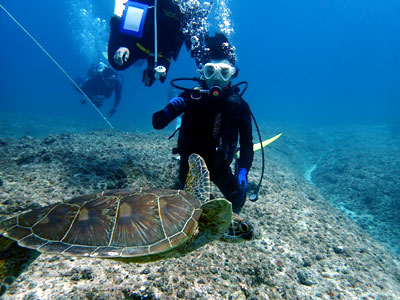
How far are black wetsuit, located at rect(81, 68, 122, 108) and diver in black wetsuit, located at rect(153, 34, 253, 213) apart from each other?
9.78 meters

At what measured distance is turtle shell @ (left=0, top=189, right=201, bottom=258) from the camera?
1.50 metres

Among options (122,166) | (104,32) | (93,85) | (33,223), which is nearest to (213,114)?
(122,166)

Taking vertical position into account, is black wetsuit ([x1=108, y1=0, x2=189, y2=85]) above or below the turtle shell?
above

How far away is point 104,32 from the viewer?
3850 cm

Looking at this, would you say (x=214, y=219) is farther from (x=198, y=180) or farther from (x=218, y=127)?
(x=218, y=127)

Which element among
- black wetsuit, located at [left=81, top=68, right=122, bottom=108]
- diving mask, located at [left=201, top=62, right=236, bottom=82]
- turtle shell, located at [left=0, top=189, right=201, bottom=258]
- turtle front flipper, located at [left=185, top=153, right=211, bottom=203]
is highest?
black wetsuit, located at [left=81, top=68, right=122, bottom=108]

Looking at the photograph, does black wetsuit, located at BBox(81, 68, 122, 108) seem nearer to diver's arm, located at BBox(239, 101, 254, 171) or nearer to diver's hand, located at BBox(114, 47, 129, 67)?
diver's hand, located at BBox(114, 47, 129, 67)

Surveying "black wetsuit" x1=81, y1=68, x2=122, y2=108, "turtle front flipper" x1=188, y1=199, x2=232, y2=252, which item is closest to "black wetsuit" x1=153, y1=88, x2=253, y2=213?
"turtle front flipper" x1=188, y1=199, x2=232, y2=252

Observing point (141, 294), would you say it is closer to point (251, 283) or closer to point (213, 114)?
point (251, 283)

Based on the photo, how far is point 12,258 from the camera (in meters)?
1.53

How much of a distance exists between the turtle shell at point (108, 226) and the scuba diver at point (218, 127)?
46.9 inches

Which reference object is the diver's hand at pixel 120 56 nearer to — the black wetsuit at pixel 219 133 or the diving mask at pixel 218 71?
the black wetsuit at pixel 219 133

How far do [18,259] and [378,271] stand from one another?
384cm

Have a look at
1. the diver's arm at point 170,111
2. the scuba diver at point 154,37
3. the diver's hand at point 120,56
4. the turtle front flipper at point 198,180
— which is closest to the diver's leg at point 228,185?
the turtle front flipper at point 198,180
